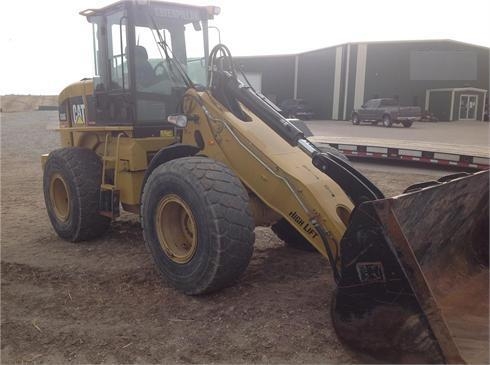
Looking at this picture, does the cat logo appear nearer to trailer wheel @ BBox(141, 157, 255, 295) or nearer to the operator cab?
the operator cab

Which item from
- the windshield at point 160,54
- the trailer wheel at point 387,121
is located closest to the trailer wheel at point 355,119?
the trailer wheel at point 387,121

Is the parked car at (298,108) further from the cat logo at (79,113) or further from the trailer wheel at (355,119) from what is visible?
the cat logo at (79,113)

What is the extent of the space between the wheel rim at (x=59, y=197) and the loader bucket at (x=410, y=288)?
4.22 meters

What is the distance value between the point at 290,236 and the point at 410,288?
265cm

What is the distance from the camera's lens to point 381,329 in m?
2.98

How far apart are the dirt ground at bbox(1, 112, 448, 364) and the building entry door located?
108 feet

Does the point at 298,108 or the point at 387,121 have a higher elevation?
the point at 298,108

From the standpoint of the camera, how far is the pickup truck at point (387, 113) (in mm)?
27906

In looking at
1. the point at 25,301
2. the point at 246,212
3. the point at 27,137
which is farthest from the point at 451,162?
the point at 27,137

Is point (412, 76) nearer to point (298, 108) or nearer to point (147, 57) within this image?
point (298, 108)

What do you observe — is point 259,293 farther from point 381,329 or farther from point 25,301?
point 25,301

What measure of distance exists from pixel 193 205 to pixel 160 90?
191cm

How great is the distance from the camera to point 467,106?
34.8 meters

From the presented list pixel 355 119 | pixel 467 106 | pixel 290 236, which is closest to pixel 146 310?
pixel 290 236
